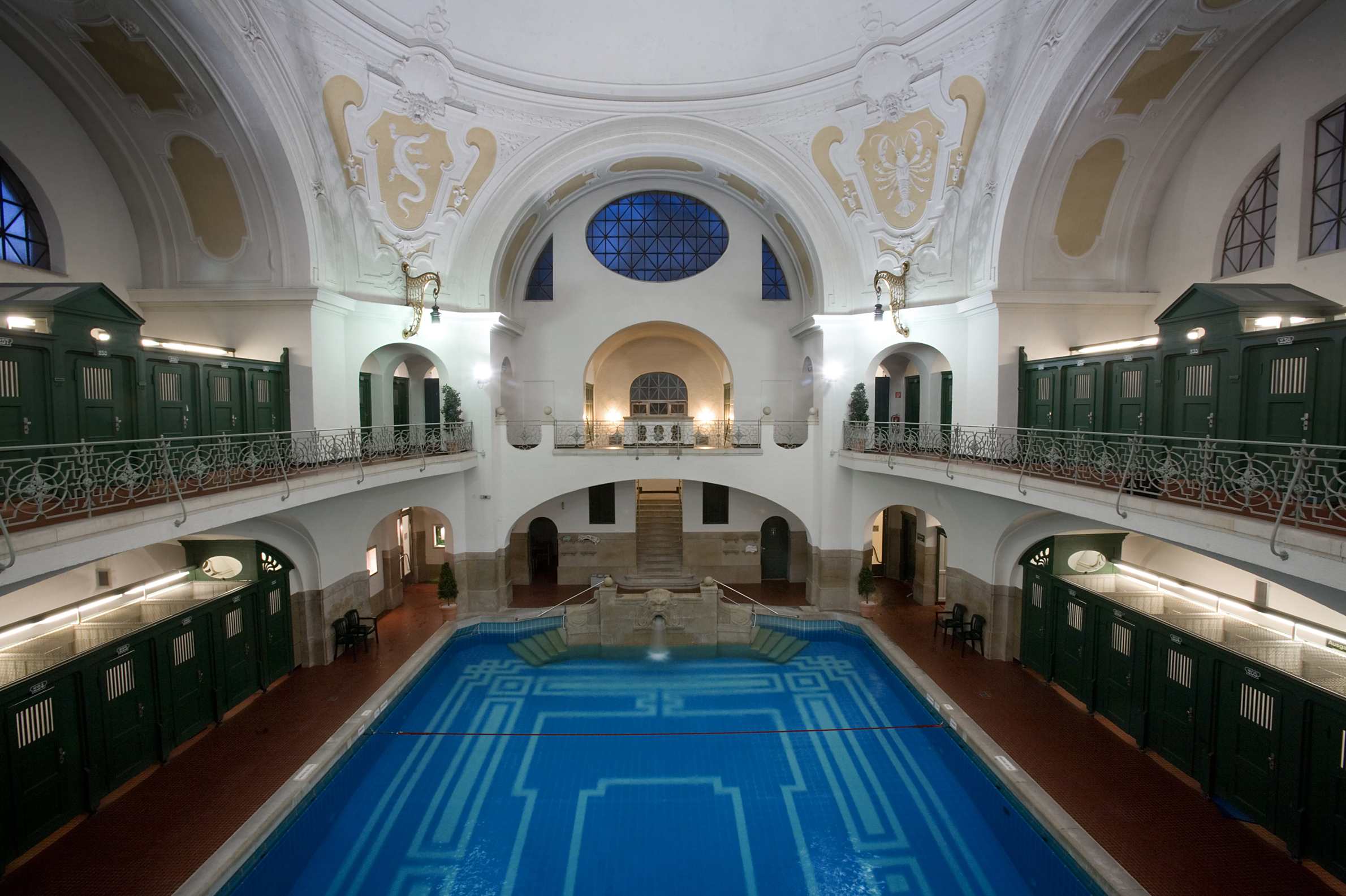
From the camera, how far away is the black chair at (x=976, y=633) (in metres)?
11.9

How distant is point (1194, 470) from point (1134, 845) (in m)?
4.15

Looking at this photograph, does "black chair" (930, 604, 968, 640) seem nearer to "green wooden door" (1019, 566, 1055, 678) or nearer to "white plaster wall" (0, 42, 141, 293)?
"green wooden door" (1019, 566, 1055, 678)

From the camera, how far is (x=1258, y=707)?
23.5 ft

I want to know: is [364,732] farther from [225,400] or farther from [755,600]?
[755,600]

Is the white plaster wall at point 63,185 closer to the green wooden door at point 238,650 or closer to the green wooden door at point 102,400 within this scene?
the green wooden door at point 102,400

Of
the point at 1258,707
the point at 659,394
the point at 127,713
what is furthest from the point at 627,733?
the point at 659,394

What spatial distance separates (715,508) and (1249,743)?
39.4 feet

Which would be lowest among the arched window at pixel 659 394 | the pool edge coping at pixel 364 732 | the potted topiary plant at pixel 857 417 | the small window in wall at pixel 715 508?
the pool edge coping at pixel 364 732

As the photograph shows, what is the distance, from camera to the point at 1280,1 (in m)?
8.26

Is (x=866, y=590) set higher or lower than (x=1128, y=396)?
lower

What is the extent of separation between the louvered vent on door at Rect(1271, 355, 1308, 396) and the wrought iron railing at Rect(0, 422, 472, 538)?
1202cm

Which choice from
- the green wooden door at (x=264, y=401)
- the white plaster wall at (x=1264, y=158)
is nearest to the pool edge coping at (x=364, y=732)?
the green wooden door at (x=264, y=401)

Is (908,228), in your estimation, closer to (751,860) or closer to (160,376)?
(751,860)

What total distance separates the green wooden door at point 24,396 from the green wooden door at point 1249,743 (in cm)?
1400
